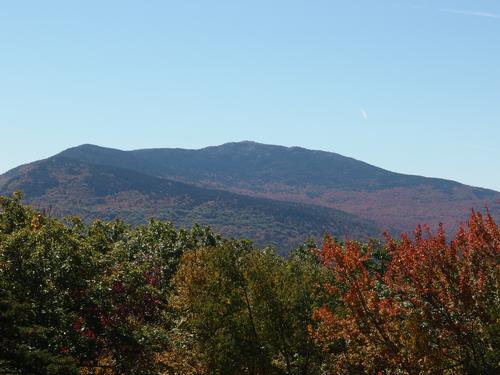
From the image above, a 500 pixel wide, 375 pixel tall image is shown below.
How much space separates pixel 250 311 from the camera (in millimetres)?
28016

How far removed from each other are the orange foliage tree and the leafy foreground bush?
43mm

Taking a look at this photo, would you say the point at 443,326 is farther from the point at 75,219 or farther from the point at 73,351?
the point at 75,219

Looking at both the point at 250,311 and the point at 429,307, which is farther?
the point at 250,311

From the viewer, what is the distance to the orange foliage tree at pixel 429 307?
15.6m

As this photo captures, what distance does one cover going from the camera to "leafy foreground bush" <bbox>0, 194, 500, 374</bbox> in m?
16.2

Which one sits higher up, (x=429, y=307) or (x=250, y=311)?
(x=429, y=307)

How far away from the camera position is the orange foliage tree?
1556 centimetres

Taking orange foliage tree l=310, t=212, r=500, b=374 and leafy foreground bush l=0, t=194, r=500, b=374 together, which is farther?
leafy foreground bush l=0, t=194, r=500, b=374

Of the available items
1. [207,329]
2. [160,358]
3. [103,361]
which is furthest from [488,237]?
[103,361]

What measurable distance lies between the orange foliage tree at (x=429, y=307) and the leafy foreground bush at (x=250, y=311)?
43mm

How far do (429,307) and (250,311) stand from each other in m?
13.0

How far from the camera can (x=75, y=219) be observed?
36281mm

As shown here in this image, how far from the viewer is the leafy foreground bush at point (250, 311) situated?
53.0 feet

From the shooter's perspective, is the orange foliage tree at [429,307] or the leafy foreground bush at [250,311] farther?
the leafy foreground bush at [250,311]
